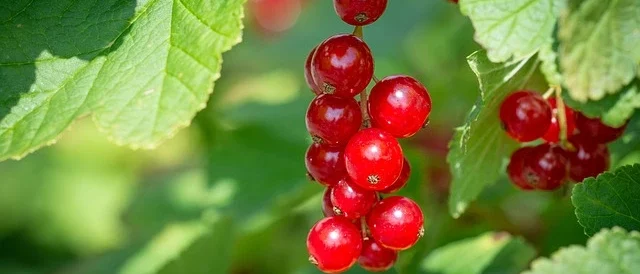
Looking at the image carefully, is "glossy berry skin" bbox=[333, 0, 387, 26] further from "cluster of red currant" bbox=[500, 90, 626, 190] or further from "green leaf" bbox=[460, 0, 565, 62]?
"cluster of red currant" bbox=[500, 90, 626, 190]

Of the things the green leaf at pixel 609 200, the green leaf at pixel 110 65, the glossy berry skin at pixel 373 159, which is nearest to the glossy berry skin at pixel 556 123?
the green leaf at pixel 609 200

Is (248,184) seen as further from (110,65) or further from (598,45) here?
(598,45)

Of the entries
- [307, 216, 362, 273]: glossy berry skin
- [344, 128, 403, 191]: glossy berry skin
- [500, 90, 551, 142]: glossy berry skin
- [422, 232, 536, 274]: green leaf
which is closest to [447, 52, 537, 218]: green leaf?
[500, 90, 551, 142]: glossy berry skin

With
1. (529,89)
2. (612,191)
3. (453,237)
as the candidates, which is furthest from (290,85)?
(612,191)

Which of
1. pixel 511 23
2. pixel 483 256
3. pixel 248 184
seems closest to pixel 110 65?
pixel 511 23

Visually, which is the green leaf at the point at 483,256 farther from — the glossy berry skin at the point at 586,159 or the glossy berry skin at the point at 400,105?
the glossy berry skin at the point at 400,105

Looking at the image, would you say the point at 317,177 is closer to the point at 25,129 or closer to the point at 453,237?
the point at 25,129
